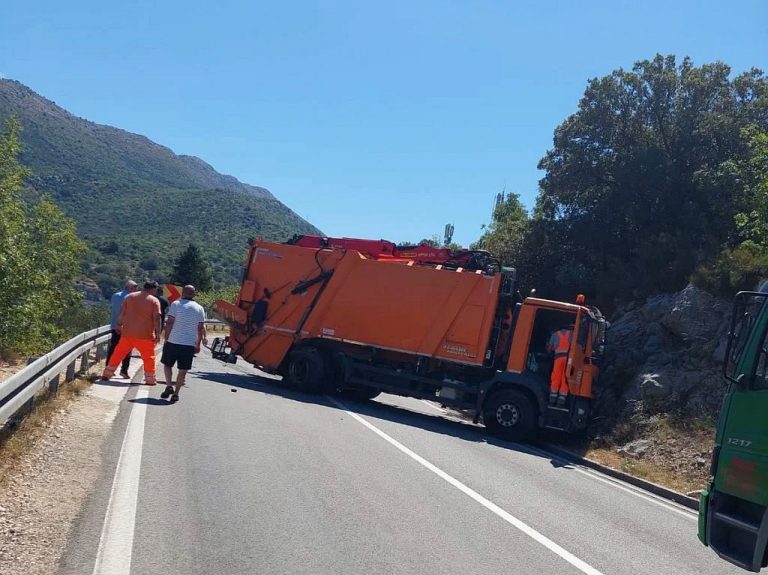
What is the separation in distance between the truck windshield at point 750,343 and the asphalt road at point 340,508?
6.09 feet

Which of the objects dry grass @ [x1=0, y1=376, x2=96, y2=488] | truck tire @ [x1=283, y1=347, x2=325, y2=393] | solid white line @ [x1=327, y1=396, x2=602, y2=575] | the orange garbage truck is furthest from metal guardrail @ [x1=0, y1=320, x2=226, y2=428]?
solid white line @ [x1=327, y1=396, x2=602, y2=575]

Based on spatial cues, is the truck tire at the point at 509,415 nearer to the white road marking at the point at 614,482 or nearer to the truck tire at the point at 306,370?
the white road marking at the point at 614,482

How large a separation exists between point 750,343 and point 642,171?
18913mm

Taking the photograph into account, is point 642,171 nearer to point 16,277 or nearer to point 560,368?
point 560,368

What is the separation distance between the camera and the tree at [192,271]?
198 feet

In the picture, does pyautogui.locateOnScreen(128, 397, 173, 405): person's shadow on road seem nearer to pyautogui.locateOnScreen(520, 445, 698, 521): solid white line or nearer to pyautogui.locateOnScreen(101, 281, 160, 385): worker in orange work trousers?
pyautogui.locateOnScreen(101, 281, 160, 385): worker in orange work trousers

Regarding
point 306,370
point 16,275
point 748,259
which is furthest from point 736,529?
point 16,275

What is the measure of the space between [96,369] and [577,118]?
18111 millimetres

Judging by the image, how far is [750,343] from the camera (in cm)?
544

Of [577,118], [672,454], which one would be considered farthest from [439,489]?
[577,118]

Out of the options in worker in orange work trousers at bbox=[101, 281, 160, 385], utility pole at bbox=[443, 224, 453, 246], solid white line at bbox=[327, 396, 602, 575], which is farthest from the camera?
utility pole at bbox=[443, 224, 453, 246]

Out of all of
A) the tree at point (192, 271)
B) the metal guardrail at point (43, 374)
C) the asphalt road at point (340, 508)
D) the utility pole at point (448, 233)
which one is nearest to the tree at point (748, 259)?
the asphalt road at point (340, 508)

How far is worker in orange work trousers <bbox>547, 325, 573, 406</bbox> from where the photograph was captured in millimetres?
13531

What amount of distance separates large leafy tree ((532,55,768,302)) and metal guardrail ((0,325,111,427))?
45.3 ft
